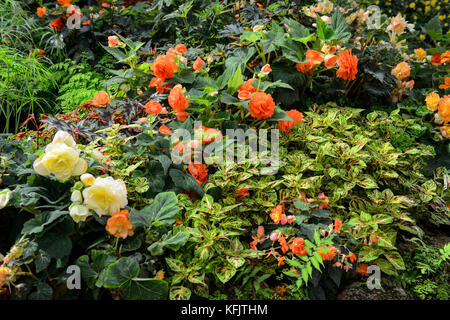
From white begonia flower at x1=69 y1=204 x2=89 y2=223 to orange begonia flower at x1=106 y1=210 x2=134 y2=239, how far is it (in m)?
0.08

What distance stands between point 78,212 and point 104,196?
9cm

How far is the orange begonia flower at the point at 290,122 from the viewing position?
1938 millimetres

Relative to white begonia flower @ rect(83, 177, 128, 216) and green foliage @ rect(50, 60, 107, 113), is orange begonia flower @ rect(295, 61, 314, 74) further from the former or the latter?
green foliage @ rect(50, 60, 107, 113)

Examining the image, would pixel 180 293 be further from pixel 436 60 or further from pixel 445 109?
pixel 436 60

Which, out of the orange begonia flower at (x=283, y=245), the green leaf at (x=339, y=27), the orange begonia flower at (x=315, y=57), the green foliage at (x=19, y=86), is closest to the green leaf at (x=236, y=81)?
the orange begonia flower at (x=315, y=57)

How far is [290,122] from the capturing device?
196 cm

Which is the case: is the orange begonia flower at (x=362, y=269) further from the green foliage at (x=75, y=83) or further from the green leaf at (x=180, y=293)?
the green foliage at (x=75, y=83)

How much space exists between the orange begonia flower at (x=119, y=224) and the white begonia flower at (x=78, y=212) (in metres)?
0.08

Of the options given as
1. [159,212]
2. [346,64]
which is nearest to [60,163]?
[159,212]

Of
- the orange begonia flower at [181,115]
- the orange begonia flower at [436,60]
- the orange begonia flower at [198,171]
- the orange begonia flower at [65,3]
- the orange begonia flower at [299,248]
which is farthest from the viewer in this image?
the orange begonia flower at [65,3]

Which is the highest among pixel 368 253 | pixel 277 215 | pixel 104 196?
pixel 104 196

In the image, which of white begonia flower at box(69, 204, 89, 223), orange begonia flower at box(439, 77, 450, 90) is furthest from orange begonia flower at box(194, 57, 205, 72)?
orange begonia flower at box(439, 77, 450, 90)

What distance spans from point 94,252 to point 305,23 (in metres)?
2.09

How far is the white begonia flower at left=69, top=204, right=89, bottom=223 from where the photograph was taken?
46.6 inches
